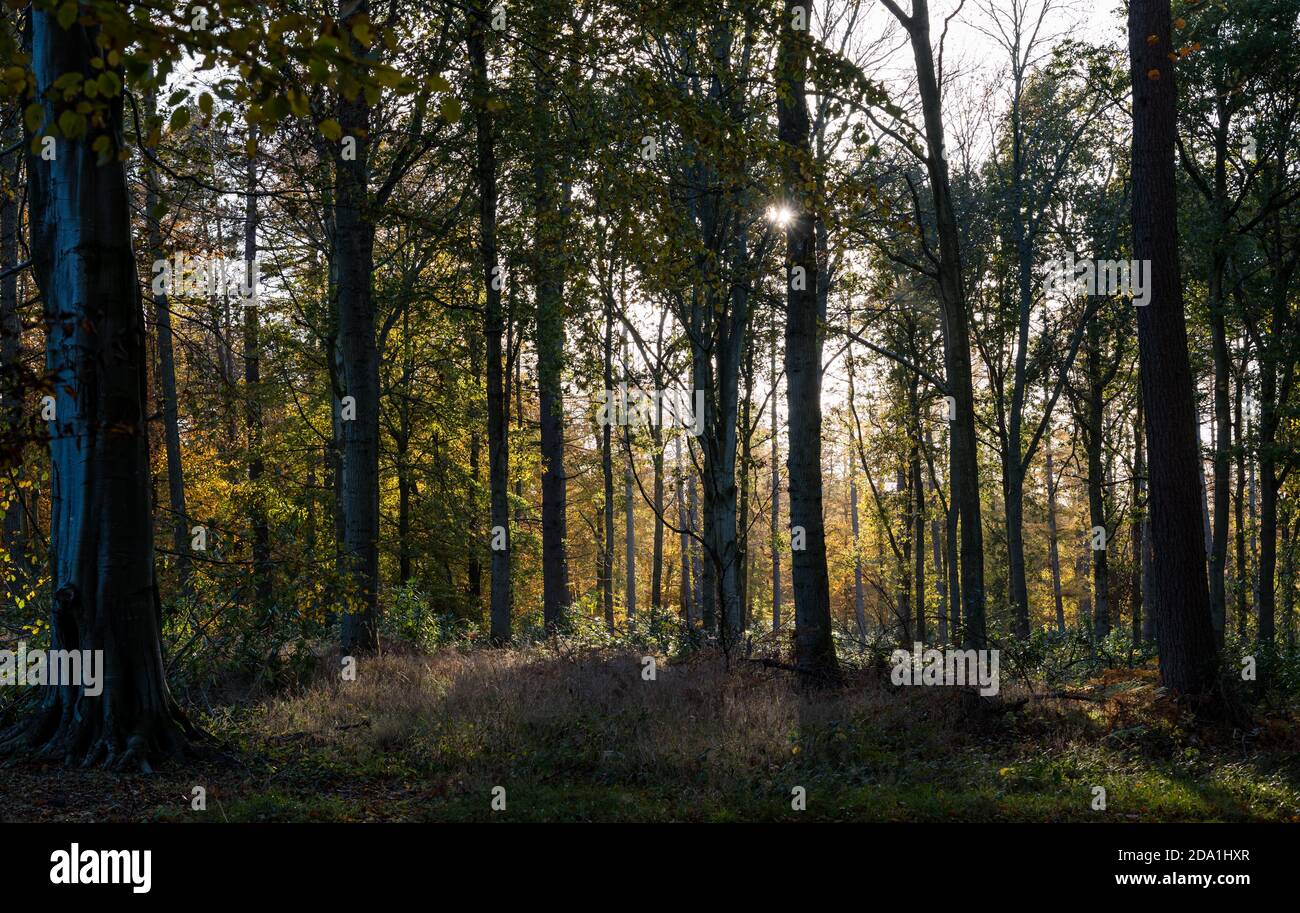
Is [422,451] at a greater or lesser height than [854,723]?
greater

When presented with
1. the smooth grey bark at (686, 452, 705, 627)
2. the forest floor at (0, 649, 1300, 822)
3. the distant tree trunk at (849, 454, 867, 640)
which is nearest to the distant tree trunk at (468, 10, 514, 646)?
the smooth grey bark at (686, 452, 705, 627)

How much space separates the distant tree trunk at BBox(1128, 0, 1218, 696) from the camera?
10438 millimetres

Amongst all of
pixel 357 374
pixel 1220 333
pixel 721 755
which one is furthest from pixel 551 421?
pixel 721 755

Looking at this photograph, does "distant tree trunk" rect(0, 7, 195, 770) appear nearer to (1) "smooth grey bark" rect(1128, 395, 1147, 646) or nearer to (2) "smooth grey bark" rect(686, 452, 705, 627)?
(2) "smooth grey bark" rect(686, 452, 705, 627)

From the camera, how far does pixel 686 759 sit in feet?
27.5

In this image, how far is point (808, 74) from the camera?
826 cm

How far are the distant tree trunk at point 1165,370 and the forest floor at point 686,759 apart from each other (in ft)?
3.20

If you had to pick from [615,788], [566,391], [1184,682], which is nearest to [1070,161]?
[566,391]

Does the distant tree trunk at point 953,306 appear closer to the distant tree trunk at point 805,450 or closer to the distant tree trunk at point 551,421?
the distant tree trunk at point 805,450

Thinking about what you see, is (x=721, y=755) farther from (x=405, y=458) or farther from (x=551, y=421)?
(x=405, y=458)
